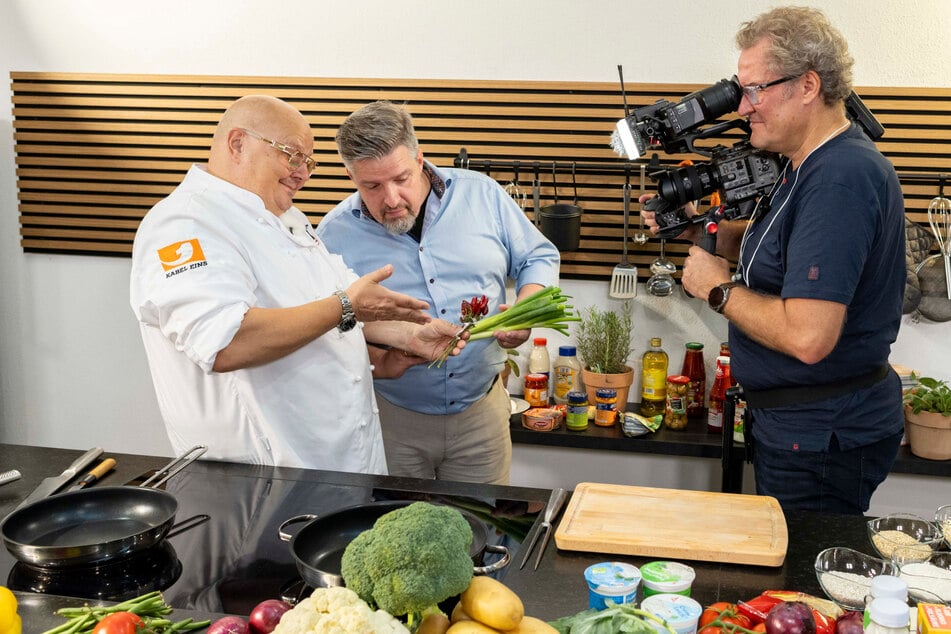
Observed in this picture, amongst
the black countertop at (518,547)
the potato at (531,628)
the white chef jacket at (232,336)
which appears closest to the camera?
the potato at (531,628)

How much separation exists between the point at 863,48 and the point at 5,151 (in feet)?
14.0

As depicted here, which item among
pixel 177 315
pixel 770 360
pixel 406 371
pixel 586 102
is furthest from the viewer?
pixel 586 102

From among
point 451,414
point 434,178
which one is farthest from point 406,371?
point 434,178

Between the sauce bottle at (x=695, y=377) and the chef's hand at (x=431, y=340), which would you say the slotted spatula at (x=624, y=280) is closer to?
the sauce bottle at (x=695, y=377)

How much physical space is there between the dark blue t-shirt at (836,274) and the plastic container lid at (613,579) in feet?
3.38

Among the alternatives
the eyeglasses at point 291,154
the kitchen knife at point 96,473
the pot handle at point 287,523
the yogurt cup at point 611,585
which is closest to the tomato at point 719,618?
the yogurt cup at point 611,585

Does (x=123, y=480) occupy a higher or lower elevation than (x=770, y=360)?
lower

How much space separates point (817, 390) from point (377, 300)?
4.11ft

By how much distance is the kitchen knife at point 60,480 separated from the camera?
7.14ft

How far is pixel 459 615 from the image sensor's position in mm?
1355

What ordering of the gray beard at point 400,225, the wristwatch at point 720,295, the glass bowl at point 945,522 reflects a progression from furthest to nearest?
the gray beard at point 400,225 < the wristwatch at point 720,295 < the glass bowl at point 945,522

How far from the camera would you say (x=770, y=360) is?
2.54 metres

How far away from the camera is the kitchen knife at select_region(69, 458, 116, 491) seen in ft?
7.55

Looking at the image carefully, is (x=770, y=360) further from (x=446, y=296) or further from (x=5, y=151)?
(x=5, y=151)
